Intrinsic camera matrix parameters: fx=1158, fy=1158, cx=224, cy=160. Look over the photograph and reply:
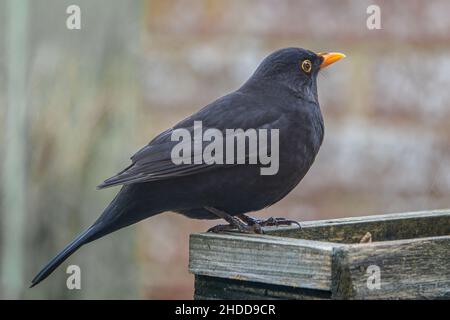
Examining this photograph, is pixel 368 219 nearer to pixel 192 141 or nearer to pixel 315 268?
pixel 192 141

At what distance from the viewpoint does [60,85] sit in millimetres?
5828

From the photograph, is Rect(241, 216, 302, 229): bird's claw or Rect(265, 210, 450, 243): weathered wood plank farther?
Rect(241, 216, 302, 229): bird's claw

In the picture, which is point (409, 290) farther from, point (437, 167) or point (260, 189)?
point (437, 167)

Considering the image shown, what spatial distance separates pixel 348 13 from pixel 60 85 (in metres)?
1.49

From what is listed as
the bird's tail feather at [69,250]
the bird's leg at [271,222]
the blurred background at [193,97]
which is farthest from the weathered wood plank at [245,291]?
the blurred background at [193,97]

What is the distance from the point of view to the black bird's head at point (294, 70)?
492cm

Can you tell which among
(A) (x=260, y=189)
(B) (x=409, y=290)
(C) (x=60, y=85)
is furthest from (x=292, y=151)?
(C) (x=60, y=85)

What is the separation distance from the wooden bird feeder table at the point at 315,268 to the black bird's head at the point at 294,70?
1.15 m

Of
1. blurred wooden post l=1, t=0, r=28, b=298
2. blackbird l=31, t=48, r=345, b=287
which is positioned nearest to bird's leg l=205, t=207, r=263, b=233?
blackbird l=31, t=48, r=345, b=287

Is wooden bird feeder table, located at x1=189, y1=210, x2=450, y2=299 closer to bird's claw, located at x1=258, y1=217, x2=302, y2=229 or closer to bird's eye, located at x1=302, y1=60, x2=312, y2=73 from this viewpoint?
bird's claw, located at x1=258, y1=217, x2=302, y2=229

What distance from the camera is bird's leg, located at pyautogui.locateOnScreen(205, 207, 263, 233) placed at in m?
4.20

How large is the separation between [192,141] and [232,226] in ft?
1.29

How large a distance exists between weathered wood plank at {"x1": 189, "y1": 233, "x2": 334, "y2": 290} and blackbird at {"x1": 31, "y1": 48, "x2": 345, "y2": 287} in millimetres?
388

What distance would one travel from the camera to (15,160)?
588cm
